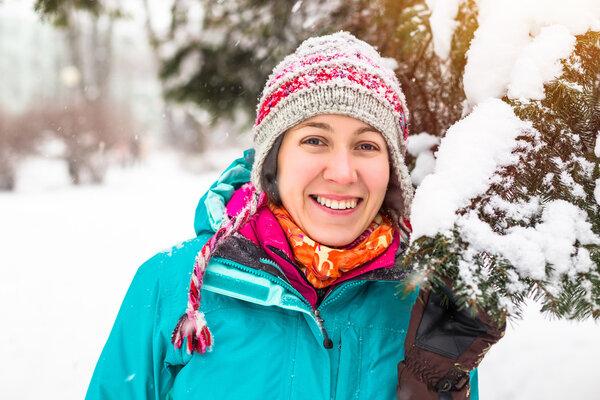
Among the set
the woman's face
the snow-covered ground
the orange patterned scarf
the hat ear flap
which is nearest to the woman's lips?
the woman's face

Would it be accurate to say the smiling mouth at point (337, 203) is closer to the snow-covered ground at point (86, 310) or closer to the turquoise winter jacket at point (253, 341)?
the turquoise winter jacket at point (253, 341)

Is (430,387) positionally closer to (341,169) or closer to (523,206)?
(523,206)

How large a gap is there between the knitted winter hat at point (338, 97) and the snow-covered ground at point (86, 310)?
6.75 ft

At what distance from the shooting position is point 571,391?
127 inches

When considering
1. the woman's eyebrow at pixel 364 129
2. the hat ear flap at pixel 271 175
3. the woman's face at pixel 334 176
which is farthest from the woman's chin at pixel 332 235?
the woman's eyebrow at pixel 364 129

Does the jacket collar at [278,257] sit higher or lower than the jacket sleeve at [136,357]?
higher

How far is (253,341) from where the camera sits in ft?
5.09

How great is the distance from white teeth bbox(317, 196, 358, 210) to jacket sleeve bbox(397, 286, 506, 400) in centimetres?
48

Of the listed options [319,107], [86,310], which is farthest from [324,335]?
[86,310]

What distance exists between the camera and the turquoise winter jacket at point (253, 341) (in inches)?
59.3

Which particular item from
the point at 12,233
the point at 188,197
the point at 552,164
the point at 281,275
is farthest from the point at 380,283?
the point at 188,197

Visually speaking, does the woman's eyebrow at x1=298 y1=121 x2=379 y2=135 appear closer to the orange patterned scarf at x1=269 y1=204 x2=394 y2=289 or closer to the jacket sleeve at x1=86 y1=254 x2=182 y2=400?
the orange patterned scarf at x1=269 y1=204 x2=394 y2=289

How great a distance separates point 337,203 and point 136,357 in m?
1.00

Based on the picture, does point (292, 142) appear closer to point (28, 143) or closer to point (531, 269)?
point (531, 269)
